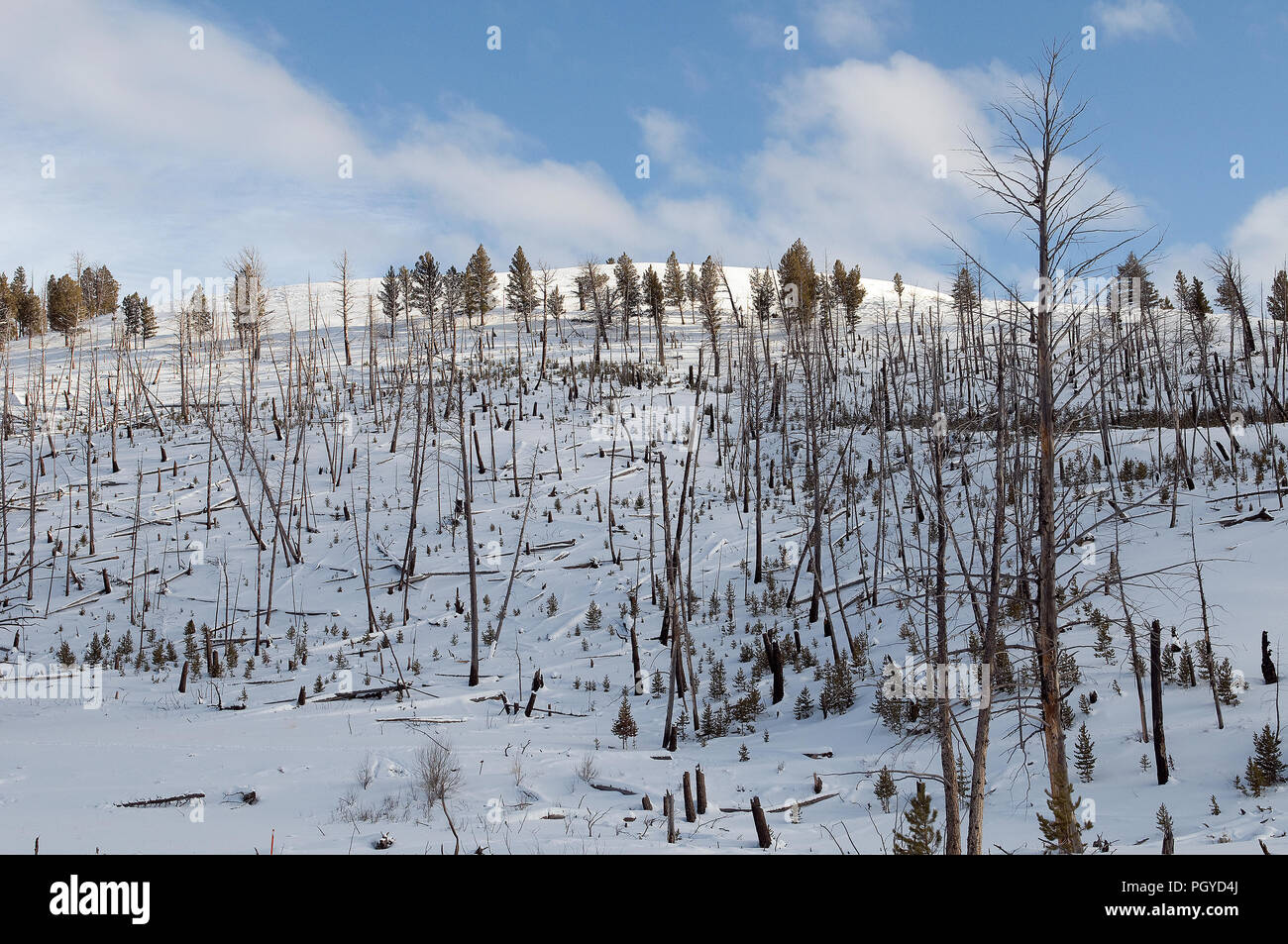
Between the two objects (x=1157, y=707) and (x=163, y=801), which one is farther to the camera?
(x=163, y=801)

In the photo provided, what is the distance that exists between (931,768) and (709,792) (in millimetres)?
3713

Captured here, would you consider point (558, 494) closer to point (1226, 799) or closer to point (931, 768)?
point (931, 768)

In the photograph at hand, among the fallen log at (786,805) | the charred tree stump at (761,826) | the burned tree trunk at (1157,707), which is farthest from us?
the fallen log at (786,805)

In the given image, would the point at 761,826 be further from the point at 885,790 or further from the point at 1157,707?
the point at 1157,707

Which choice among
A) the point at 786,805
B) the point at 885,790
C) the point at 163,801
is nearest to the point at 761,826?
the point at 786,805

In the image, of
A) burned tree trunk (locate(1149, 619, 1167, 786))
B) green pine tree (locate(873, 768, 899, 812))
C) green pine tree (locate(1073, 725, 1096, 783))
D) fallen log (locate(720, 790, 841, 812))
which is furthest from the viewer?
fallen log (locate(720, 790, 841, 812))

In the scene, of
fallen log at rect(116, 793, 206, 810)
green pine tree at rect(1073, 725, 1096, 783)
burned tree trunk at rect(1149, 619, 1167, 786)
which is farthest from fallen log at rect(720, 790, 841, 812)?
fallen log at rect(116, 793, 206, 810)

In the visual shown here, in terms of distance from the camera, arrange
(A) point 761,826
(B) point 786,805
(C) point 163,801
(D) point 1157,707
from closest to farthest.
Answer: (A) point 761,826 < (D) point 1157,707 < (C) point 163,801 < (B) point 786,805

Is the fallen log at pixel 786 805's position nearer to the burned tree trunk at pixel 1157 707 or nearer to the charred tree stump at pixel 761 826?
the charred tree stump at pixel 761 826

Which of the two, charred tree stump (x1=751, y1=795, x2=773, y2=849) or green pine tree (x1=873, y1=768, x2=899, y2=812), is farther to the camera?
green pine tree (x1=873, y1=768, x2=899, y2=812)

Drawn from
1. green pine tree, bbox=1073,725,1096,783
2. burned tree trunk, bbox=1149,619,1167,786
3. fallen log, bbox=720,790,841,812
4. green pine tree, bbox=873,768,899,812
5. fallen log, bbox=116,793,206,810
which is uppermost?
burned tree trunk, bbox=1149,619,1167,786

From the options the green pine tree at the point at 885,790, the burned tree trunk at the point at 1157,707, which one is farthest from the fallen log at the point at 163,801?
the burned tree trunk at the point at 1157,707

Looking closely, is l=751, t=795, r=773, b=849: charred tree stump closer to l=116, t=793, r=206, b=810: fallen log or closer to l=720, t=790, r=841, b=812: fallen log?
l=720, t=790, r=841, b=812: fallen log
